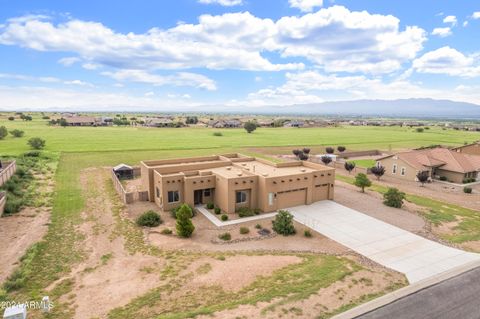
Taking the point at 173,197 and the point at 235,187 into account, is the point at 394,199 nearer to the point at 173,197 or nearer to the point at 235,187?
the point at 235,187

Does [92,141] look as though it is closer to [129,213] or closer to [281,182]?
[129,213]

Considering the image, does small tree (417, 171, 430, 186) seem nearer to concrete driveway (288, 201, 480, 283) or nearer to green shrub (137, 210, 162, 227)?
concrete driveway (288, 201, 480, 283)

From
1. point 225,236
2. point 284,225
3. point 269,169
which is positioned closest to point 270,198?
point 284,225

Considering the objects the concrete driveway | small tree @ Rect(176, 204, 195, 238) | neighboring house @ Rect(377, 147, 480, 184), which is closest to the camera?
the concrete driveway

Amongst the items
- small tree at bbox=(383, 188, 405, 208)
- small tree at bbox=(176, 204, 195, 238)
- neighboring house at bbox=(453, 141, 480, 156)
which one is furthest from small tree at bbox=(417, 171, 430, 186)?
small tree at bbox=(176, 204, 195, 238)

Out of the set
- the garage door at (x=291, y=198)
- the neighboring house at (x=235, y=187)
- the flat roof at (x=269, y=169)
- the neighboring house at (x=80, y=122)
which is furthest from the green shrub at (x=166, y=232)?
the neighboring house at (x=80, y=122)
